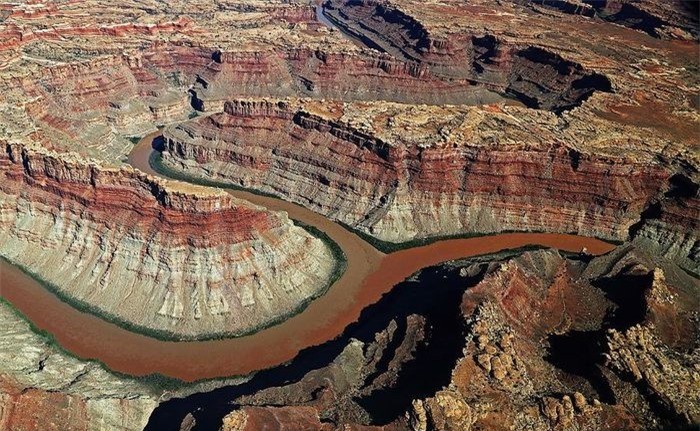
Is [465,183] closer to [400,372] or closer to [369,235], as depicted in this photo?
[369,235]

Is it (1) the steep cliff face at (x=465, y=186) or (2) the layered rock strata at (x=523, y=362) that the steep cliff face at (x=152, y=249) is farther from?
(1) the steep cliff face at (x=465, y=186)

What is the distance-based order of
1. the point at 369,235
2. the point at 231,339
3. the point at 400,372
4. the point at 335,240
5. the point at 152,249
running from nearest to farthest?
the point at 400,372
the point at 231,339
the point at 152,249
the point at 335,240
the point at 369,235

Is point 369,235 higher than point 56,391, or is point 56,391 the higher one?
point 56,391

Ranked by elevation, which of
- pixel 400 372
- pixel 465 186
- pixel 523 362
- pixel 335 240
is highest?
pixel 523 362

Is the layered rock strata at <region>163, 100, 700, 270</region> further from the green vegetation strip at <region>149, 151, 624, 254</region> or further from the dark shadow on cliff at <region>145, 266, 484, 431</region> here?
the dark shadow on cliff at <region>145, 266, 484, 431</region>

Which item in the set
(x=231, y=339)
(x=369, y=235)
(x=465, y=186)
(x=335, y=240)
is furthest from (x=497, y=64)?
(x=231, y=339)

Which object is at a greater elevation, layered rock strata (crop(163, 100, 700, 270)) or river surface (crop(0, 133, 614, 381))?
layered rock strata (crop(163, 100, 700, 270))

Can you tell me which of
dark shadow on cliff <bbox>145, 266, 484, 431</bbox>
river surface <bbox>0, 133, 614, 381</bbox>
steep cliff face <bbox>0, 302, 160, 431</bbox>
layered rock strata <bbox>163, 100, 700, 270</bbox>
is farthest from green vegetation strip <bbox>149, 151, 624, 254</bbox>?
steep cliff face <bbox>0, 302, 160, 431</bbox>
